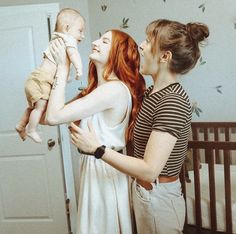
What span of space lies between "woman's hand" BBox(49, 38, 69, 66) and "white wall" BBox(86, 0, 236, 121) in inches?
63.9

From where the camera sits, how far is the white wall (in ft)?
7.84

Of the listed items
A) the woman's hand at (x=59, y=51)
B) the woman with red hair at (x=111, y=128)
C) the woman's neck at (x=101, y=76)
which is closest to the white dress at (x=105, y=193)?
the woman with red hair at (x=111, y=128)

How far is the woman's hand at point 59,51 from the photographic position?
3.48 ft

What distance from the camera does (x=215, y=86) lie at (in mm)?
2479

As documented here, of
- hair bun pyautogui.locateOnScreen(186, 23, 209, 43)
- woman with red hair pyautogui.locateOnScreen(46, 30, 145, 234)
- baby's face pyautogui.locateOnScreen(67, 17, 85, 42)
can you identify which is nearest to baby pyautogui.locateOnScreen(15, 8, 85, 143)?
baby's face pyautogui.locateOnScreen(67, 17, 85, 42)

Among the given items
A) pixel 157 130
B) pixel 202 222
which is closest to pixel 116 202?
pixel 157 130

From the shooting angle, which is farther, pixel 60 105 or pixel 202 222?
pixel 202 222

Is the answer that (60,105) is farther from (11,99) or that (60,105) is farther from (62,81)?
(11,99)

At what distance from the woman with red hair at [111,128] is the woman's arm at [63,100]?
0.01m

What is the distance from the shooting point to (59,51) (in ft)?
3.49

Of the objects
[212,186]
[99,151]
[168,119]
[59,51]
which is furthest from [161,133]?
[212,186]

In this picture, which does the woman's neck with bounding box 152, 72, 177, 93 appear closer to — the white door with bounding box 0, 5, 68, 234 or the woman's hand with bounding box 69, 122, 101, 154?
the woman's hand with bounding box 69, 122, 101, 154

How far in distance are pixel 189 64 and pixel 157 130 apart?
10.7 inches

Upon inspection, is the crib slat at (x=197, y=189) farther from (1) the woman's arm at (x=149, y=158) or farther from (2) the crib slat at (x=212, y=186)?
(1) the woman's arm at (x=149, y=158)
